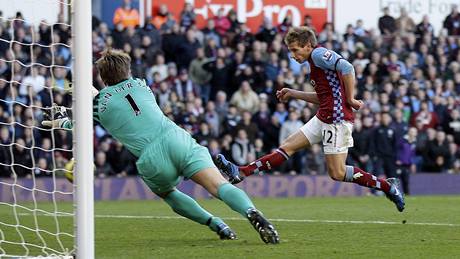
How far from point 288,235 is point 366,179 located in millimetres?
2030

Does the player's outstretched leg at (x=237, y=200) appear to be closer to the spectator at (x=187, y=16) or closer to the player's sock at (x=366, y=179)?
the player's sock at (x=366, y=179)

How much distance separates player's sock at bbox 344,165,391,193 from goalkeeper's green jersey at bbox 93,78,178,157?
344cm

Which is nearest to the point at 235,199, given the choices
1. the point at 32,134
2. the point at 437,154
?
the point at 32,134

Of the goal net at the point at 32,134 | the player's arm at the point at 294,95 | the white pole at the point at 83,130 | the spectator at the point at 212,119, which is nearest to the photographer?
the white pole at the point at 83,130

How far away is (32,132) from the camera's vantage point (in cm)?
1391

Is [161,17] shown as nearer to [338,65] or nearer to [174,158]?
[338,65]

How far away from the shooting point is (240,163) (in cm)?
2186

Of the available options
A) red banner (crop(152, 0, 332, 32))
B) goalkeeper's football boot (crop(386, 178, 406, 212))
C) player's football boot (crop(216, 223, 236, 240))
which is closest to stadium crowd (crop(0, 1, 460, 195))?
red banner (crop(152, 0, 332, 32))

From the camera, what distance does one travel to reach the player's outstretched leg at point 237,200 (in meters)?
9.28

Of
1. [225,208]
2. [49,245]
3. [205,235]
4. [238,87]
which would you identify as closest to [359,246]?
[205,235]

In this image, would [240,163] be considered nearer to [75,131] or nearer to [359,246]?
[359,246]

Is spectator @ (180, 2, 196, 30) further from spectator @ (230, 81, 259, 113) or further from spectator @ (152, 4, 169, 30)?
spectator @ (230, 81, 259, 113)

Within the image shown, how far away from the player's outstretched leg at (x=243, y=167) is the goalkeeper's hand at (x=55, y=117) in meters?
3.14

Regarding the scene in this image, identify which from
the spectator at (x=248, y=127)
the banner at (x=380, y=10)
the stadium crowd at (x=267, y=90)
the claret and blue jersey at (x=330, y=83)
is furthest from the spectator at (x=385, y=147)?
the claret and blue jersey at (x=330, y=83)
